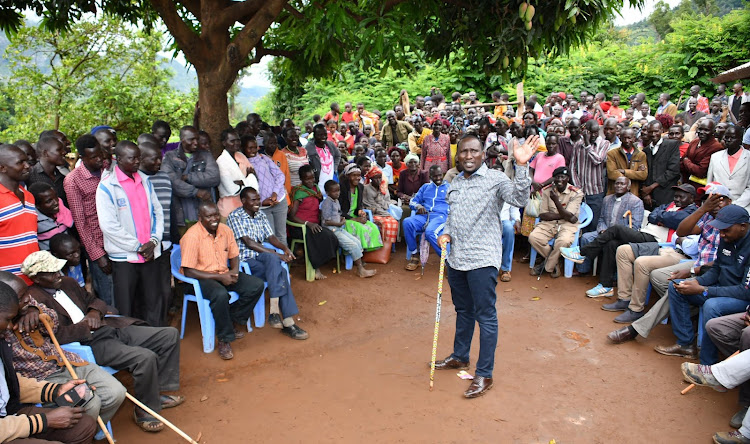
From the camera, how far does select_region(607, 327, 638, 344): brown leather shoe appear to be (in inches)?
215

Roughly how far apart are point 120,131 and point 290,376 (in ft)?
32.3

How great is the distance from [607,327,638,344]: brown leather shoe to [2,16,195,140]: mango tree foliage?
10963mm

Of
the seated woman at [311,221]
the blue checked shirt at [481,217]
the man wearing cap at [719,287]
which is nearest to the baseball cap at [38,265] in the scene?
the blue checked shirt at [481,217]

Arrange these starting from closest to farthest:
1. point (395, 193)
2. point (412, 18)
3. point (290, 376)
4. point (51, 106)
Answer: point (290, 376) → point (412, 18) → point (395, 193) → point (51, 106)

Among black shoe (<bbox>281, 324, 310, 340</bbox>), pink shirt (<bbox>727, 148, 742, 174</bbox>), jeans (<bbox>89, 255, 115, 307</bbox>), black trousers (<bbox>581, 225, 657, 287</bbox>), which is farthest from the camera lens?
black trousers (<bbox>581, 225, 657, 287</bbox>)

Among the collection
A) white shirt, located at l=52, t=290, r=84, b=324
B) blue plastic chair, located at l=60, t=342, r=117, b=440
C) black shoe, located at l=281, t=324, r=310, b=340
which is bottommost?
black shoe, located at l=281, t=324, r=310, b=340

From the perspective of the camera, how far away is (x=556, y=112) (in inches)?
499

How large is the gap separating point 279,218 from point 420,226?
2.11m

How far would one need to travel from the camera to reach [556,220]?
7.41 metres

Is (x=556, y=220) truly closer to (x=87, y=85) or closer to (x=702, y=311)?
(x=702, y=311)

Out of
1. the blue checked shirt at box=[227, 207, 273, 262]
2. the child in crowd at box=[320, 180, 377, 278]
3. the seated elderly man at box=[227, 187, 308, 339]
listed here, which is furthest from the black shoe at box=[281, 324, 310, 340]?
the child in crowd at box=[320, 180, 377, 278]

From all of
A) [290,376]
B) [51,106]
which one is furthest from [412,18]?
[51,106]

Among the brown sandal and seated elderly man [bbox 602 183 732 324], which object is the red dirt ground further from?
the brown sandal

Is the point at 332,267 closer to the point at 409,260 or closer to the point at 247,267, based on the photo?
the point at 409,260
